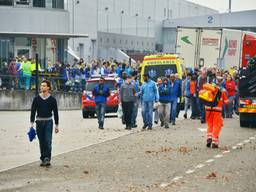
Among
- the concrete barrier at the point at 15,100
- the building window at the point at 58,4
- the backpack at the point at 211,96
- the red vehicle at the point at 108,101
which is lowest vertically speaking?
the concrete barrier at the point at 15,100

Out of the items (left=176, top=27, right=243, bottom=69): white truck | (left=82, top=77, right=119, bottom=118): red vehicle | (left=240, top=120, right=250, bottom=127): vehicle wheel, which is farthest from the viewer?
(left=176, top=27, right=243, bottom=69): white truck

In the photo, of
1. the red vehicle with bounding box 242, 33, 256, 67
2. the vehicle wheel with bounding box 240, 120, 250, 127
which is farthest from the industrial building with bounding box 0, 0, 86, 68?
the vehicle wheel with bounding box 240, 120, 250, 127

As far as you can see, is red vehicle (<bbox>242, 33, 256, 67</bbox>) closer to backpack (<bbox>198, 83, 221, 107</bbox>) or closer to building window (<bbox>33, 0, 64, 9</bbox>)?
building window (<bbox>33, 0, 64, 9</bbox>)

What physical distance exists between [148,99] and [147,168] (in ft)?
35.5

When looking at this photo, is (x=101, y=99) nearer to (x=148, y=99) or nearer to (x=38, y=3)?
(x=148, y=99)

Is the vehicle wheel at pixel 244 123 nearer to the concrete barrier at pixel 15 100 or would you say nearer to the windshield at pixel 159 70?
the windshield at pixel 159 70

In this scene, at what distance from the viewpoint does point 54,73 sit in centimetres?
4250

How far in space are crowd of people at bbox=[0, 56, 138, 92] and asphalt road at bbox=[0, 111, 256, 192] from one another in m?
17.8

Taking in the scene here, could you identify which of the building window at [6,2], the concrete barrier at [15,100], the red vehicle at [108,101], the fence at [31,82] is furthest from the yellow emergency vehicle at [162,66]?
the building window at [6,2]

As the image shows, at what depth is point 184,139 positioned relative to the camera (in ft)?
75.8

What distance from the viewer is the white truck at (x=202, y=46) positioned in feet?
141

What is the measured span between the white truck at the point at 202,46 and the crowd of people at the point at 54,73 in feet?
8.83

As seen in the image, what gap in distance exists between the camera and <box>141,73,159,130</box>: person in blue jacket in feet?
89.1

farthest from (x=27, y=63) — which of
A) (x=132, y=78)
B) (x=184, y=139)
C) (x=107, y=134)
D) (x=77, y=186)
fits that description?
(x=77, y=186)
